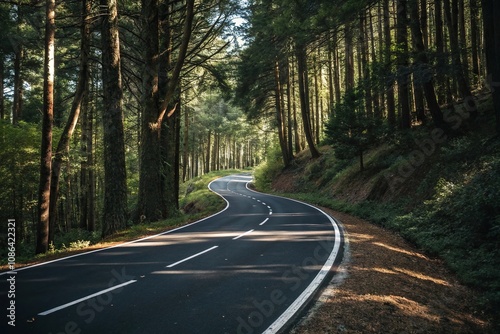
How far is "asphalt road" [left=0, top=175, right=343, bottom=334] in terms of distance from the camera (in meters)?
4.63

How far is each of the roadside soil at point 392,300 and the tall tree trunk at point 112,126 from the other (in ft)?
27.9

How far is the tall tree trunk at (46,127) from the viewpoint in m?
11.1

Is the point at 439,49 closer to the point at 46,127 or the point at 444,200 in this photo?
the point at 444,200

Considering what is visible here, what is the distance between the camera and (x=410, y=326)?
15.6 feet

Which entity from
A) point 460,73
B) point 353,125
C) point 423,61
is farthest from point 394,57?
point 460,73

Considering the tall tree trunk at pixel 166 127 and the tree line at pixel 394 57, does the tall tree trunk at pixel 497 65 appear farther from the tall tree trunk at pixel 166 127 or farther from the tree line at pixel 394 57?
the tall tree trunk at pixel 166 127

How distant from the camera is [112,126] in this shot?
12.2 metres

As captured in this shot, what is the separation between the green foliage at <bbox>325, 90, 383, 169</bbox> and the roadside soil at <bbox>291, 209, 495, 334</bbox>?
41.7 feet

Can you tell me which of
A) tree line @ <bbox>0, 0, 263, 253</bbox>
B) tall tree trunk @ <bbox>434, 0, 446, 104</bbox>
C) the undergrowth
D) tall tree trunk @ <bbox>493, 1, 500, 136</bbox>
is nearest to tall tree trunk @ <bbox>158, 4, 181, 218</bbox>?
tree line @ <bbox>0, 0, 263, 253</bbox>

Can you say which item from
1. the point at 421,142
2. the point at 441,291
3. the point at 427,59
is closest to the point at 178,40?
the point at 427,59

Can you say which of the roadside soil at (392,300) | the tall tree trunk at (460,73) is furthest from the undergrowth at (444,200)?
the tall tree trunk at (460,73)

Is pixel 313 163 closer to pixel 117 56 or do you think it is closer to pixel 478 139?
pixel 478 139

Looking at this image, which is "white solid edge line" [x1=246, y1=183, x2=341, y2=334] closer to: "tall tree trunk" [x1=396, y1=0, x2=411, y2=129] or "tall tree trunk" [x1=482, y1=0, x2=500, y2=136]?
"tall tree trunk" [x1=482, y1=0, x2=500, y2=136]

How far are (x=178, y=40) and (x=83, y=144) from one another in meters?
8.67
